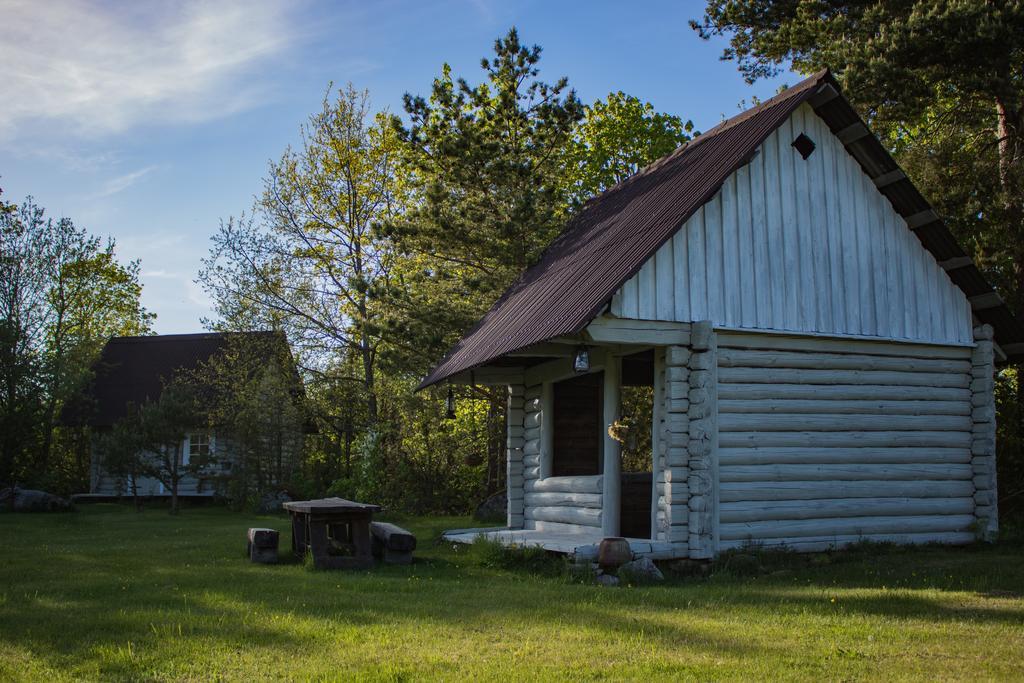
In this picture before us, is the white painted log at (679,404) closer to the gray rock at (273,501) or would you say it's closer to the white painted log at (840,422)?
the white painted log at (840,422)

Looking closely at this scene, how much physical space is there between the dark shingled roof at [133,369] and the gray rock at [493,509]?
15347 millimetres

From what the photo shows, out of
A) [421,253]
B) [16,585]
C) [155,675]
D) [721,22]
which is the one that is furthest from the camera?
[421,253]

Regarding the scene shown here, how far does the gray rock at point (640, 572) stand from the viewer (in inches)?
425

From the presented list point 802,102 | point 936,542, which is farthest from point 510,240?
point 936,542

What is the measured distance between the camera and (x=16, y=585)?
1034cm

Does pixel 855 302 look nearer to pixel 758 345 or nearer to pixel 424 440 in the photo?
pixel 758 345

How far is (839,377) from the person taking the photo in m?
13.3

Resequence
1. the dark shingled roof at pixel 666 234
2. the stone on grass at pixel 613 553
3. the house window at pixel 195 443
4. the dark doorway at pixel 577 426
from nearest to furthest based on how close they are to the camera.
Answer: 1. the stone on grass at pixel 613 553
2. the dark shingled roof at pixel 666 234
3. the dark doorway at pixel 577 426
4. the house window at pixel 195 443

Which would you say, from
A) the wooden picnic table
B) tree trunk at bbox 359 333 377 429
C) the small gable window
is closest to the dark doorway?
the wooden picnic table

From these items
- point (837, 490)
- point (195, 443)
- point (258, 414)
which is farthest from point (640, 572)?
point (195, 443)

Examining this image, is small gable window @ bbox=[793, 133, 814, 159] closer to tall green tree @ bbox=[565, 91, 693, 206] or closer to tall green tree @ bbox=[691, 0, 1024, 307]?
tall green tree @ bbox=[691, 0, 1024, 307]

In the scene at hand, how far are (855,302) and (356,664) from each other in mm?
9274

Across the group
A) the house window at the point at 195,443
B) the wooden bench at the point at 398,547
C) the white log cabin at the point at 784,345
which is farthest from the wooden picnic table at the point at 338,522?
the house window at the point at 195,443

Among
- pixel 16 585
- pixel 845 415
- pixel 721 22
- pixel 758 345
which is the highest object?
pixel 721 22
